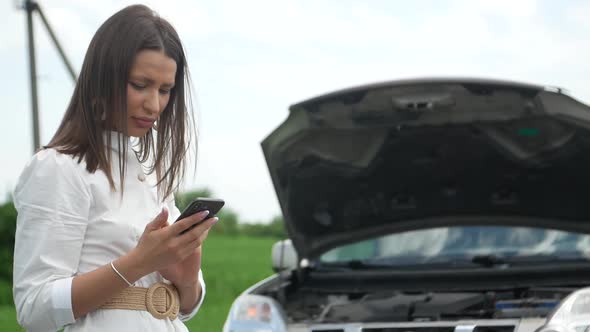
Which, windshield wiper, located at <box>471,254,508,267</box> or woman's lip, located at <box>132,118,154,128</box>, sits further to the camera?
windshield wiper, located at <box>471,254,508,267</box>

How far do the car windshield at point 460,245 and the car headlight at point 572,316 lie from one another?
83 centimetres

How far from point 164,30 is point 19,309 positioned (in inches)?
26.1

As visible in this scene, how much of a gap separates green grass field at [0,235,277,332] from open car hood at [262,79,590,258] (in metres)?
6.21

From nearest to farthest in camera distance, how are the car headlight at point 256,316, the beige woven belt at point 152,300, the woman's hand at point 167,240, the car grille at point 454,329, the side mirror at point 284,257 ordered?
the woman's hand at point 167,240 → the beige woven belt at point 152,300 → the car grille at point 454,329 → the car headlight at point 256,316 → the side mirror at point 284,257

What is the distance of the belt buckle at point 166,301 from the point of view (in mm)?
1961

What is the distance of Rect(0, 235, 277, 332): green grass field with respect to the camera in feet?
44.5

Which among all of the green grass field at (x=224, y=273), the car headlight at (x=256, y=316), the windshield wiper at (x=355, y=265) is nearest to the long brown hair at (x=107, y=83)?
the car headlight at (x=256, y=316)

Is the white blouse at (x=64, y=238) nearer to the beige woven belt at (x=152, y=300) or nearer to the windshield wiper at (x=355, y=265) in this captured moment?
the beige woven belt at (x=152, y=300)

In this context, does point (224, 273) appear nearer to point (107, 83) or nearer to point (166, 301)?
point (166, 301)

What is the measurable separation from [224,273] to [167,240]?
67.8 feet

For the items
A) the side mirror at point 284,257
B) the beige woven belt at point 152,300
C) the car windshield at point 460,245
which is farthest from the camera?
the car windshield at point 460,245

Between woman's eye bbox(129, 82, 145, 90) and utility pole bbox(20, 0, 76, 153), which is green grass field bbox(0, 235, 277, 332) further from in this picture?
woman's eye bbox(129, 82, 145, 90)

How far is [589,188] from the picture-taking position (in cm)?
515

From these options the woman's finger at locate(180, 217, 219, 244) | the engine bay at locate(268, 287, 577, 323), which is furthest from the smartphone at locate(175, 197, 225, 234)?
the engine bay at locate(268, 287, 577, 323)
